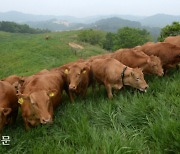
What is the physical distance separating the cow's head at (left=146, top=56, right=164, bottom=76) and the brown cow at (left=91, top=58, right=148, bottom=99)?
1.04 meters

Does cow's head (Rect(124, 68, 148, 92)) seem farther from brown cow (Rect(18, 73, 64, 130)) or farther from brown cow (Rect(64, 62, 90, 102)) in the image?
brown cow (Rect(18, 73, 64, 130))

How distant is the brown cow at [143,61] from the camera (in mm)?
10289

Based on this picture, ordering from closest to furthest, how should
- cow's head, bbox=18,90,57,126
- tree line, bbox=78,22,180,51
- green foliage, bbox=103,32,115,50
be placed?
cow's head, bbox=18,90,57,126
tree line, bbox=78,22,180,51
green foliage, bbox=103,32,115,50

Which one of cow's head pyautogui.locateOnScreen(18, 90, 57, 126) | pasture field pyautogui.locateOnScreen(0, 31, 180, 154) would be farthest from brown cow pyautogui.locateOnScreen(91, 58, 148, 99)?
cow's head pyautogui.locateOnScreen(18, 90, 57, 126)

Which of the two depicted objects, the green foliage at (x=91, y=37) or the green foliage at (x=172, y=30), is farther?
the green foliage at (x=91, y=37)

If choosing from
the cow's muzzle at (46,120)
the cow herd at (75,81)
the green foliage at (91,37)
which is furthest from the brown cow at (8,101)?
the green foliage at (91,37)

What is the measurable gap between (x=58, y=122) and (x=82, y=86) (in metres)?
3.10

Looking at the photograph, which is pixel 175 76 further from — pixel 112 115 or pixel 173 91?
pixel 112 115

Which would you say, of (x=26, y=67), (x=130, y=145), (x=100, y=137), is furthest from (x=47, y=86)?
(x=26, y=67)

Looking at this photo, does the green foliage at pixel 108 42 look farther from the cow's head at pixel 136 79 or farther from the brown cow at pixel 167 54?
the cow's head at pixel 136 79

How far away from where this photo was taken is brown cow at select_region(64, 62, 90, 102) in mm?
9602

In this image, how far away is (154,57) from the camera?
10531 millimetres

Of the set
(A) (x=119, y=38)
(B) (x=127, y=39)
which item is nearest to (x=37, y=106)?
(B) (x=127, y=39)

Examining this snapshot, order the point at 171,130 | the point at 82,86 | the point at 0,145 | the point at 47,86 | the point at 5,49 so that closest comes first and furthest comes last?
the point at 171,130 → the point at 0,145 → the point at 47,86 → the point at 82,86 → the point at 5,49
